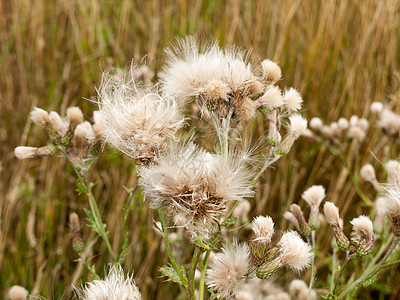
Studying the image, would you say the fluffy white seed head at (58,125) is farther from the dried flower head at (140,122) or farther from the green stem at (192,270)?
the green stem at (192,270)

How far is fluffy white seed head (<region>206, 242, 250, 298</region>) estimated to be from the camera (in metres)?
0.87

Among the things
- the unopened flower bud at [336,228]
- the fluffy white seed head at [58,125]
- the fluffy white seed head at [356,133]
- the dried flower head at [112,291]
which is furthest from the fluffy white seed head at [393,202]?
the fluffy white seed head at [356,133]

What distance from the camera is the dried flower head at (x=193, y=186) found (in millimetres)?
784

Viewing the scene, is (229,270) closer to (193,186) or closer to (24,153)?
(193,186)

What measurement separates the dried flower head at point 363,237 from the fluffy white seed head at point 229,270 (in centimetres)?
23

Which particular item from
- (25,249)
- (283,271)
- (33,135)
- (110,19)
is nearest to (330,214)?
(283,271)

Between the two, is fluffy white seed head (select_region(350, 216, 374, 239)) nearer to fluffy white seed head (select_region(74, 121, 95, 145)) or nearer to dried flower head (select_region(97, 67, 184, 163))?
dried flower head (select_region(97, 67, 184, 163))

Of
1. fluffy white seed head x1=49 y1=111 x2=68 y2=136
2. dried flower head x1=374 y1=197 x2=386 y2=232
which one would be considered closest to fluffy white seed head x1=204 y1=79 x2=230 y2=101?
fluffy white seed head x1=49 y1=111 x2=68 y2=136

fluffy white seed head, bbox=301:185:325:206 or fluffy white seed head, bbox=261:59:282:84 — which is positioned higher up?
fluffy white seed head, bbox=261:59:282:84

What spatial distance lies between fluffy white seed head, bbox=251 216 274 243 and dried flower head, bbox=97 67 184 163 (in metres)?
0.22

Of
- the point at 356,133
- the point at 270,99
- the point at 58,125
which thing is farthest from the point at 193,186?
the point at 356,133

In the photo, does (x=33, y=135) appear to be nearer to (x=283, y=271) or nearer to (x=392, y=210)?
(x=283, y=271)

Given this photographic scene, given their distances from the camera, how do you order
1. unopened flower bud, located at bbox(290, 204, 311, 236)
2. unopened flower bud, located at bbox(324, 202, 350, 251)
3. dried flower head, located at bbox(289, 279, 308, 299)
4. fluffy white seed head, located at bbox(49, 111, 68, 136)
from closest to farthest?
unopened flower bud, located at bbox(324, 202, 350, 251) < unopened flower bud, located at bbox(290, 204, 311, 236) < fluffy white seed head, located at bbox(49, 111, 68, 136) < dried flower head, located at bbox(289, 279, 308, 299)

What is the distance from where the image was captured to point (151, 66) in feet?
7.37
